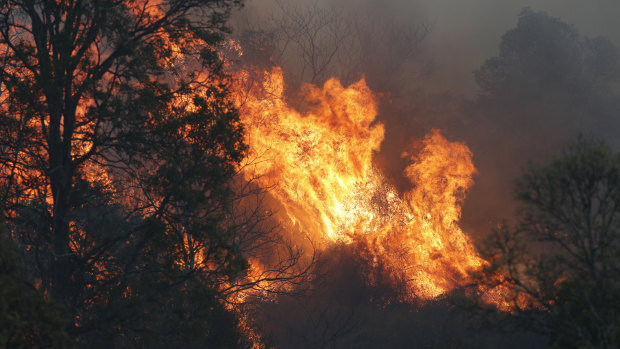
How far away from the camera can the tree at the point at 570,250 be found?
1020 centimetres

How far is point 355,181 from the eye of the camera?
3020cm

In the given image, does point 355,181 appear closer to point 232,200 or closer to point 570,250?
point 232,200

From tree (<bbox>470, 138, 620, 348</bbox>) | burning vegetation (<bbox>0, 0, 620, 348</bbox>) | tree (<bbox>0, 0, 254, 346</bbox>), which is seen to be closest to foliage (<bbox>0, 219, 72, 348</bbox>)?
burning vegetation (<bbox>0, 0, 620, 348</bbox>)

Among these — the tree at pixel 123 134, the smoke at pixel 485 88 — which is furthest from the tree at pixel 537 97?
the tree at pixel 123 134

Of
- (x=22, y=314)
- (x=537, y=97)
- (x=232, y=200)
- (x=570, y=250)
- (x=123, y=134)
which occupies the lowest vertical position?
(x=570, y=250)

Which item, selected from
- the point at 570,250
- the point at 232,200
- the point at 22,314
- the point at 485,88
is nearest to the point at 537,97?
the point at 485,88

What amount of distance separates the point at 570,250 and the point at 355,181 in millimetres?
20126

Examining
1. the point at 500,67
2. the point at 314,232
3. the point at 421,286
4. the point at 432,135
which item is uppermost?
the point at 500,67

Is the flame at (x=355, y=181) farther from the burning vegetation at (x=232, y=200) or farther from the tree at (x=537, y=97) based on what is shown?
the tree at (x=537, y=97)

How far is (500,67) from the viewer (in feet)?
141

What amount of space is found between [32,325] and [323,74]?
130ft

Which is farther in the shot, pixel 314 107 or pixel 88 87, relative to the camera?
pixel 314 107

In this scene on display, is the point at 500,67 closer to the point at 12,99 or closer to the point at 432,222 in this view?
the point at 432,222

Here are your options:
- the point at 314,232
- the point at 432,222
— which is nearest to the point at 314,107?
the point at 314,232
